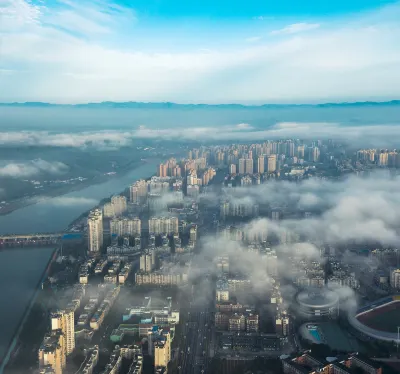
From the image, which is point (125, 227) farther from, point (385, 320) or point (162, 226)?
point (385, 320)

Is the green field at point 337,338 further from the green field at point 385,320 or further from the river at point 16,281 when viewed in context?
the river at point 16,281

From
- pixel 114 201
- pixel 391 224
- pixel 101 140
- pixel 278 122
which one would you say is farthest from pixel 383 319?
pixel 278 122

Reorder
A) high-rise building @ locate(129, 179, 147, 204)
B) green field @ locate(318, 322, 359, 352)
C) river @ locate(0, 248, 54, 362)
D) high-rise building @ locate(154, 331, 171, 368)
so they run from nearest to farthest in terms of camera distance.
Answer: high-rise building @ locate(154, 331, 171, 368) < green field @ locate(318, 322, 359, 352) < river @ locate(0, 248, 54, 362) < high-rise building @ locate(129, 179, 147, 204)

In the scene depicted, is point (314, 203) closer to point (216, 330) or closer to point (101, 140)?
point (216, 330)

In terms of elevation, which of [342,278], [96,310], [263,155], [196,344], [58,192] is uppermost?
[263,155]

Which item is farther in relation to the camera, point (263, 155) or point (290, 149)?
point (290, 149)

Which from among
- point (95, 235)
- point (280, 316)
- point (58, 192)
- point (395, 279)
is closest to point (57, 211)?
point (58, 192)

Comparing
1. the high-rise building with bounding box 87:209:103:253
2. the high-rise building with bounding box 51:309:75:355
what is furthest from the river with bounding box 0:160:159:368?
the high-rise building with bounding box 87:209:103:253

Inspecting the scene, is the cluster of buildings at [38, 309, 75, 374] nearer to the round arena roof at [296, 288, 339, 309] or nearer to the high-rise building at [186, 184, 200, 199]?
the round arena roof at [296, 288, 339, 309]
